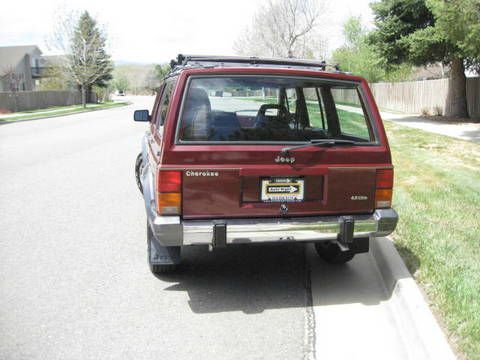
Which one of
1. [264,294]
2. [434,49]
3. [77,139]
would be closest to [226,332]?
[264,294]

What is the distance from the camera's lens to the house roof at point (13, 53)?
217 feet

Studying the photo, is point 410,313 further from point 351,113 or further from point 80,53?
point 80,53

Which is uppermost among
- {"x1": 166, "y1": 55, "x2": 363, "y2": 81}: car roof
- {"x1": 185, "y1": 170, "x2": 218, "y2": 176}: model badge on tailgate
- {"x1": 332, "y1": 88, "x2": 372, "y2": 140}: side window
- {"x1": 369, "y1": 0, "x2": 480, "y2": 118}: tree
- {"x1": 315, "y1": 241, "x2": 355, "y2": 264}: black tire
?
{"x1": 369, "y1": 0, "x2": 480, "y2": 118}: tree

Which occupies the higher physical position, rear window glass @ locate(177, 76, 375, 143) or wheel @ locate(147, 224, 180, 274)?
rear window glass @ locate(177, 76, 375, 143)

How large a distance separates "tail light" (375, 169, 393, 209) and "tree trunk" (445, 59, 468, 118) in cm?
2172

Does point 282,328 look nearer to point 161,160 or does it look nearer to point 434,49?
point 161,160

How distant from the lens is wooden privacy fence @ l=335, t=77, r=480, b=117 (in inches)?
978

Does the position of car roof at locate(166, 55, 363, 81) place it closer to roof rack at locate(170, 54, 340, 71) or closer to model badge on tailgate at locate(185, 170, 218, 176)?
roof rack at locate(170, 54, 340, 71)

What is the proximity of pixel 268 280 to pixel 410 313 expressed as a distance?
4.56 feet

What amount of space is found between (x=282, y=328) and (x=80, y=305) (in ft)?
5.22

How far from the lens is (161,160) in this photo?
3.96 meters

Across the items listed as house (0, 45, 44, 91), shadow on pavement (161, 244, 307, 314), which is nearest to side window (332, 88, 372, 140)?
shadow on pavement (161, 244, 307, 314)

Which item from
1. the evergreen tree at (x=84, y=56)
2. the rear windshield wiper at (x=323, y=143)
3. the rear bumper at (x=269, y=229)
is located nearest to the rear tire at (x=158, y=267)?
the rear bumper at (x=269, y=229)

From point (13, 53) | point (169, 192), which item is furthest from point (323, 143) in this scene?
point (13, 53)
